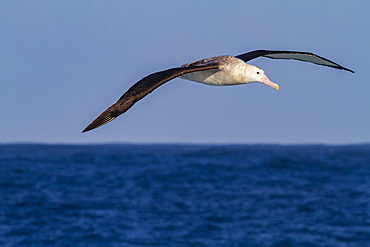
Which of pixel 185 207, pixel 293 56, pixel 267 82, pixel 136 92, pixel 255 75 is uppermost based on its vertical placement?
pixel 293 56

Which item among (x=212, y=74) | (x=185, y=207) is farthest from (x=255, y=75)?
(x=185, y=207)

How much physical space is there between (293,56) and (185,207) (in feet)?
148

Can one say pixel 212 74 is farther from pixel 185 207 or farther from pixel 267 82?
pixel 185 207

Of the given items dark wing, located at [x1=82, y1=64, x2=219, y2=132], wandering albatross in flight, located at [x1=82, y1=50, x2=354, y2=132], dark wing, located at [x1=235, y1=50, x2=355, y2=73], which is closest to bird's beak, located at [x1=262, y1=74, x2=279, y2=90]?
wandering albatross in flight, located at [x1=82, y1=50, x2=354, y2=132]

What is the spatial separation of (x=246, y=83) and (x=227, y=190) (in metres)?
59.9

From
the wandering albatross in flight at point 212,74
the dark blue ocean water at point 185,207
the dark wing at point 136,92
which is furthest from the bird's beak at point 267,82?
the dark blue ocean water at point 185,207

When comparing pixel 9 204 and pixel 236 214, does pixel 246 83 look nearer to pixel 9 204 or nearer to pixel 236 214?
pixel 236 214

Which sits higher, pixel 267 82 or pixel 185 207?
pixel 267 82

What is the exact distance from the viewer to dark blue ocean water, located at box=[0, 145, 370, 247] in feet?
145

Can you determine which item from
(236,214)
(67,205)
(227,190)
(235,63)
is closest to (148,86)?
(235,63)

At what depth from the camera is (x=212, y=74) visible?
37.8 feet

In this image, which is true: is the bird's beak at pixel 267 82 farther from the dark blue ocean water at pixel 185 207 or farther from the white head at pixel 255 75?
the dark blue ocean water at pixel 185 207

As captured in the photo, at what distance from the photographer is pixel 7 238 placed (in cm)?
4466

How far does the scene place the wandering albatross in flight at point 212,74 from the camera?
31.2ft
